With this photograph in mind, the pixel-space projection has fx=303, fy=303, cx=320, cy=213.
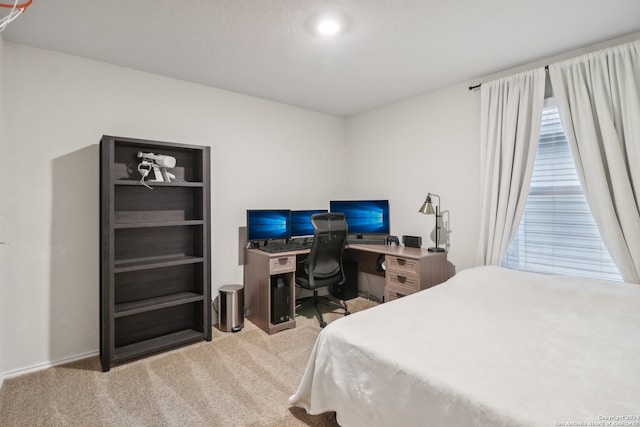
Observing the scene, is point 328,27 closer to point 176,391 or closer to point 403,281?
point 403,281

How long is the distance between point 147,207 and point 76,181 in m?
0.55

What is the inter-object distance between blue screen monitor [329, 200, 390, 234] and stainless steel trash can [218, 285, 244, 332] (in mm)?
1562

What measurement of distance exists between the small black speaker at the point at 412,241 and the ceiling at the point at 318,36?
1.66m

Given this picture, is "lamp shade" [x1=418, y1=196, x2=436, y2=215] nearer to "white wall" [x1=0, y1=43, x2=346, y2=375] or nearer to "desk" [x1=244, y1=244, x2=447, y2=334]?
"desk" [x1=244, y1=244, x2=447, y2=334]

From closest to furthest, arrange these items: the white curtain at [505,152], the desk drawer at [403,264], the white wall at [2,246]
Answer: the white wall at [2,246] → the white curtain at [505,152] → the desk drawer at [403,264]

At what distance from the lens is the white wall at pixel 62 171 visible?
7.48 ft

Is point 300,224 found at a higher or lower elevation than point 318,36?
lower

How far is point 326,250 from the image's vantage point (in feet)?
10.4

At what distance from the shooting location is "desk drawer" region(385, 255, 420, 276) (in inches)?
113

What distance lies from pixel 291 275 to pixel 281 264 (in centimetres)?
20

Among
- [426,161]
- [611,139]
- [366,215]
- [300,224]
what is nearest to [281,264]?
[300,224]

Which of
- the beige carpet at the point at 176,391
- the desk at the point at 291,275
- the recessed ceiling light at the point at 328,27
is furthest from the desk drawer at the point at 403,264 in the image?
the recessed ceiling light at the point at 328,27

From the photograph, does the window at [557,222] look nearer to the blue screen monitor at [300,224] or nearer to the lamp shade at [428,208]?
the lamp shade at [428,208]

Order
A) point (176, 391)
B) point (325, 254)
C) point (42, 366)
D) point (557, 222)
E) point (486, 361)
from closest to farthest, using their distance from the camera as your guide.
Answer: point (486, 361) → point (176, 391) → point (42, 366) → point (557, 222) → point (325, 254)
